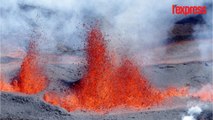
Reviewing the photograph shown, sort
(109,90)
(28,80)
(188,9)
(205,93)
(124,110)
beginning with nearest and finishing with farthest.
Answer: (124,110), (109,90), (205,93), (28,80), (188,9)

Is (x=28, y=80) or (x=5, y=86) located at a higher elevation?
(x=28, y=80)

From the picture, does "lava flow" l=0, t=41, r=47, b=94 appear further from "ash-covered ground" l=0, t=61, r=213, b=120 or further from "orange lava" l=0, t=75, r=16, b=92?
"ash-covered ground" l=0, t=61, r=213, b=120

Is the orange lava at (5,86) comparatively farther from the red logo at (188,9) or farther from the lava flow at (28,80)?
the red logo at (188,9)

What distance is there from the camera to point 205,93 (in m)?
15.8

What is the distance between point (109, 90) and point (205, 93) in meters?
3.63

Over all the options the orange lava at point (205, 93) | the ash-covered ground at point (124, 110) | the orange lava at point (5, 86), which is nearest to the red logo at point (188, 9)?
the ash-covered ground at point (124, 110)

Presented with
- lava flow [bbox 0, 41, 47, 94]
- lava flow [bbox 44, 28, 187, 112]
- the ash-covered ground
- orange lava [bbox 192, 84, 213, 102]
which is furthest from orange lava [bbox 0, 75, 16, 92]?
orange lava [bbox 192, 84, 213, 102]

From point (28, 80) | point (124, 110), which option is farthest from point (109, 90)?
point (28, 80)

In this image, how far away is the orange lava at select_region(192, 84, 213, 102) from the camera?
15.3 m

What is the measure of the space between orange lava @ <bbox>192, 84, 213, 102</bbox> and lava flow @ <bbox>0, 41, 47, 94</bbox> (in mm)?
5785

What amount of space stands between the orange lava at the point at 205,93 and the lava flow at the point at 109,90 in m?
0.53

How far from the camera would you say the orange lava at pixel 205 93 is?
50.3 ft

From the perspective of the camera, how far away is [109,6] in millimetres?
20562

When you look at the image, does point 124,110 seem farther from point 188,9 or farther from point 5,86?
point 188,9
